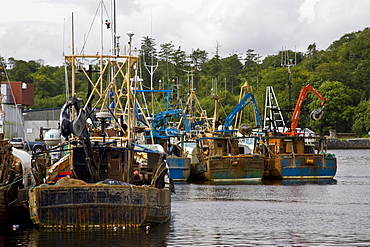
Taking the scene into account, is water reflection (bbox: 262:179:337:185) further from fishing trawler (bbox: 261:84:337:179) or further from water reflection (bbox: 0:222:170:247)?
water reflection (bbox: 0:222:170:247)

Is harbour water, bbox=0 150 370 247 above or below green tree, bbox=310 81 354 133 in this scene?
below

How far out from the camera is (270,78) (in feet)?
482

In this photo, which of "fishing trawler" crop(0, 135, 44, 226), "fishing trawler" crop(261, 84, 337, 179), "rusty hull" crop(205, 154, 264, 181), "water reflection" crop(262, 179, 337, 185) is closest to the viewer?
"fishing trawler" crop(0, 135, 44, 226)

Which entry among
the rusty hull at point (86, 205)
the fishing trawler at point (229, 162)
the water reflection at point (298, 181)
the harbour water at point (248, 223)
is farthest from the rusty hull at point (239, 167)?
the rusty hull at point (86, 205)

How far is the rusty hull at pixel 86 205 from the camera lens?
28562 millimetres

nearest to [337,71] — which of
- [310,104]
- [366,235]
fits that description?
[310,104]

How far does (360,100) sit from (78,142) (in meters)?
121

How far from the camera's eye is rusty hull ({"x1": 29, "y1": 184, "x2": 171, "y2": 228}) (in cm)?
2856

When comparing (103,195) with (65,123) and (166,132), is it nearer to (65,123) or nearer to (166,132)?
(65,123)

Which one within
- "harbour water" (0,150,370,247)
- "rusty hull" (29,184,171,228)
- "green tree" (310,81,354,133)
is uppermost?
"green tree" (310,81,354,133)

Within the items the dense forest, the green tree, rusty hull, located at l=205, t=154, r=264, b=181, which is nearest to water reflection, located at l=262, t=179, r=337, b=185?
rusty hull, located at l=205, t=154, r=264, b=181

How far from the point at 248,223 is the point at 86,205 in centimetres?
858

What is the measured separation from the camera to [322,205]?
138 feet

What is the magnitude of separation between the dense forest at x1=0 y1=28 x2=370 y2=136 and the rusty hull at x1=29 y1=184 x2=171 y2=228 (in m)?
86.5
